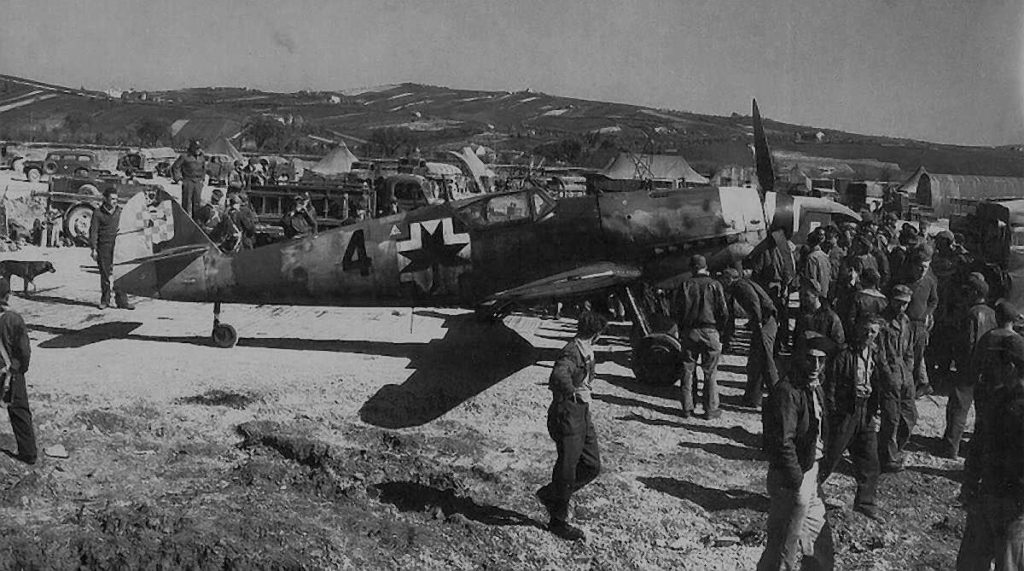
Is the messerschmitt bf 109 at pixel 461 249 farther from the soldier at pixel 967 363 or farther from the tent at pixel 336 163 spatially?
the tent at pixel 336 163

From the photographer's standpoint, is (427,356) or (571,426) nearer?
(571,426)

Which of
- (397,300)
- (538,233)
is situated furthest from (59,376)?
(538,233)

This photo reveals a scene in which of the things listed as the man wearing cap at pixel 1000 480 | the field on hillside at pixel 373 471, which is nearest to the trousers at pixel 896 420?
the field on hillside at pixel 373 471

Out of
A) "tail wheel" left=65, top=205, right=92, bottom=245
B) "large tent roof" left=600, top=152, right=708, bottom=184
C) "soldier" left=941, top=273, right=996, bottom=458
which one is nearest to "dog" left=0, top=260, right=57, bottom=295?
"tail wheel" left=65, top=205, right=92, bottom=245

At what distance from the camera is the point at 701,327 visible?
27.3ft

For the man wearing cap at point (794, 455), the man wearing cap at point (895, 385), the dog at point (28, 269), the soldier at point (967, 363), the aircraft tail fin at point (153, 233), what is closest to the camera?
the man wearing cap at point (794, 455)

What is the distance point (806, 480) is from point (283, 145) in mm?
91478

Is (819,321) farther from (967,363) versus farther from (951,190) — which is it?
(951,190)

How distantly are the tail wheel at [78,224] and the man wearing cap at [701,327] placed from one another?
18237 mm

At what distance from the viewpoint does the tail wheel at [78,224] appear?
21188 millimetres

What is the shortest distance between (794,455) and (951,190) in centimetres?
4781

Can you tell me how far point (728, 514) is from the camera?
20.1 ft

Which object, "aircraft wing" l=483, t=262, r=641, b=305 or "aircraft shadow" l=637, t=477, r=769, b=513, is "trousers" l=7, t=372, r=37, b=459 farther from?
"aircraft shadow" l=637, t=477, r=769, b=513

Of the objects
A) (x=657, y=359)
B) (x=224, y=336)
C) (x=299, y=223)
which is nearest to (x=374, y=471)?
(x=657, y=359)
